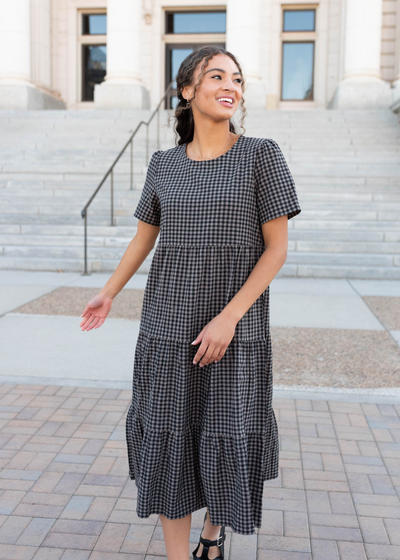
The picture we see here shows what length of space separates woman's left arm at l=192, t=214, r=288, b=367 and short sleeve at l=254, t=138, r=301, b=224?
0.10 ft

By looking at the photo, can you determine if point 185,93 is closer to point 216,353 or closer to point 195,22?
point 216,353

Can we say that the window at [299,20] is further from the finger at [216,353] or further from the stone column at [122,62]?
the finger at [216,353]

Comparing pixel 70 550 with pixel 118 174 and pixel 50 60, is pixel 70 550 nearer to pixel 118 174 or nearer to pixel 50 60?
pixel 118 174

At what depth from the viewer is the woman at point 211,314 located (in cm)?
198

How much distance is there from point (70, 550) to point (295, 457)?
4.30 feet

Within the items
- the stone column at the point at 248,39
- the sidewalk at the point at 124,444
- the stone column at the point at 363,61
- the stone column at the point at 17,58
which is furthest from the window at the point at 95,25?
the sidewalk at the point at 124,444

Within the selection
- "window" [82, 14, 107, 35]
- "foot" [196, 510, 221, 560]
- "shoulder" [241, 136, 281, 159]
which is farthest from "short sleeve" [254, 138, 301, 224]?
"window" [82, 14, 107, 35]

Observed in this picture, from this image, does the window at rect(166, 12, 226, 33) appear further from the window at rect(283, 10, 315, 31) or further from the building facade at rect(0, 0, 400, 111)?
the window at rect(283, 10, 315, 31)

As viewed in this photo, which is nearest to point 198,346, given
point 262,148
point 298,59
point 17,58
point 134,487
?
point 262,148

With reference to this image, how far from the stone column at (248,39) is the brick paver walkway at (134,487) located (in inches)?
569

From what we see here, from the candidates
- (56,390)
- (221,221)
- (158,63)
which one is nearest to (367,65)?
(158,63)

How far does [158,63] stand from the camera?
21.8 metres

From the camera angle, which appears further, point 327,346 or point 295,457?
point 327,346

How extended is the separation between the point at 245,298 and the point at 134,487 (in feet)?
4.90
